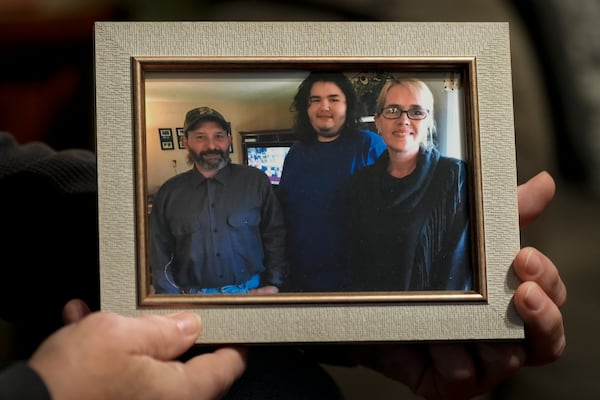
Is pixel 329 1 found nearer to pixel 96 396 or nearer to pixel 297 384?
pixel 297 384

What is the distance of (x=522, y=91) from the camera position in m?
1.10

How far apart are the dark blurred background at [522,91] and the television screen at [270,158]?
63 centimetres

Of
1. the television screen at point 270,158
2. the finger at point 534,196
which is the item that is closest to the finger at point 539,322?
the finger at point 534,196

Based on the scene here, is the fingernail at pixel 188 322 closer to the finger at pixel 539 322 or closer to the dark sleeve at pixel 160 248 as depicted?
the dark sleeve at pixel 160 248

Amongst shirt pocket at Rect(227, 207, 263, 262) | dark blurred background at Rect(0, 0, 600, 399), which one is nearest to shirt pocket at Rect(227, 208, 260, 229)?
shirt pocket at Rect(227, 207, 263, 262)

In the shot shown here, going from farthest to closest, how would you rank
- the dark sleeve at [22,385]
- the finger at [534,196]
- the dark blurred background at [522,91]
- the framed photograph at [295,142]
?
the dark blurred background at [522,91] → the finger at [534,196] → the framed photograph at [295,142] → the dark sleeve at [22,385]

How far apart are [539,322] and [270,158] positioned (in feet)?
0.88

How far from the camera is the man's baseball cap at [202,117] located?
0.56 meters

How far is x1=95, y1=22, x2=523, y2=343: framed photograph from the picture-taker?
545 mm

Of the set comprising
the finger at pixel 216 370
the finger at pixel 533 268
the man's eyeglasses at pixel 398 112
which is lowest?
the finger at pixel 216 370

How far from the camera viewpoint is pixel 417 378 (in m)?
0.71

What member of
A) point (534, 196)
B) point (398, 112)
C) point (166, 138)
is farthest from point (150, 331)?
point (534, 196)

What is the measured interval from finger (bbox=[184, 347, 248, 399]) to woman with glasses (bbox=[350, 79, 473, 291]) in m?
0.11

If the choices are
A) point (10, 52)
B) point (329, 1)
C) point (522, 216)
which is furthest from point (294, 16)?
point (522, 216)
